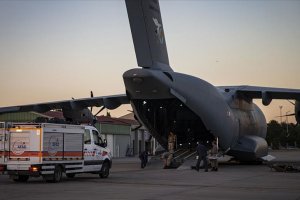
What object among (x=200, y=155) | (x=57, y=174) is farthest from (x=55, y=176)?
(x=200, y=155)

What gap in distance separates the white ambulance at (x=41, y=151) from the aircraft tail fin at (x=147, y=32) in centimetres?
683

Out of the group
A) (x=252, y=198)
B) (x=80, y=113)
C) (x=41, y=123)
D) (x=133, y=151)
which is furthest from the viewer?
(x=133, y=151)

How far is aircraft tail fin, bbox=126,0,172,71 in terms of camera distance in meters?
24.7

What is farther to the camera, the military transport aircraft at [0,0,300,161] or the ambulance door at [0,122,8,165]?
the military transport aircraft at [0,0,300,161]

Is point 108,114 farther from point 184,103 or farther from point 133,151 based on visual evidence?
point 184,103

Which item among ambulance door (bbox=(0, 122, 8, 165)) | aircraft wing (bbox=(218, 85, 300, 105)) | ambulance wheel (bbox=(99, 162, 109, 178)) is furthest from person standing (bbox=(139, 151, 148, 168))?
ambulance door (bbox=(0, 122, 8, 165))

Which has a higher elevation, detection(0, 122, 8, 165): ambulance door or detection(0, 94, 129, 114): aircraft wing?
detection(0, 94, 129, 114): aircraft wing

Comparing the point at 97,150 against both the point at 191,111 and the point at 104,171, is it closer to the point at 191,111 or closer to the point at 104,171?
the point at 104,171

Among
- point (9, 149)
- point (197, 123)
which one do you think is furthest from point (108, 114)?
point (9, 149)

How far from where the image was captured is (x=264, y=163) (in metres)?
34.3

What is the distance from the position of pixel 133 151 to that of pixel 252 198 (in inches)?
1888

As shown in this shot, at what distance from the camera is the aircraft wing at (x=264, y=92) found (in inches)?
1139

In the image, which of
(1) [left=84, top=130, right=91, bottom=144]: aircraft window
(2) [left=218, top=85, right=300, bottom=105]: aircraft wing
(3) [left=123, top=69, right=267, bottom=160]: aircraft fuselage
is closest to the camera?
(1) [left=84, top=130, right=91, bottom=144]: aircraft window

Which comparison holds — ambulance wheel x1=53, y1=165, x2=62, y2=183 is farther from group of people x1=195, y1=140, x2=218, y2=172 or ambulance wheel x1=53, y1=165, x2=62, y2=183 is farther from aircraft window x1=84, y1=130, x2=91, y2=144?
group of people x1=195, y1=140, x2=218, y2=172
